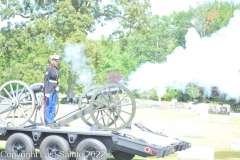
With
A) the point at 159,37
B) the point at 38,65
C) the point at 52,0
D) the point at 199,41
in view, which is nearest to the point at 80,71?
the point at 38,65

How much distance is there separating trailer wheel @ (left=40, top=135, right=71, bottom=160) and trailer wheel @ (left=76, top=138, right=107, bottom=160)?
26 centimetres

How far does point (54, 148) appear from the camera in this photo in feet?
34.7

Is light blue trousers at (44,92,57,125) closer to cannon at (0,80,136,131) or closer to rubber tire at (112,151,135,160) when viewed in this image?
cannon at (0,80,136,131)

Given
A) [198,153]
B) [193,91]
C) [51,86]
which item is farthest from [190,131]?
[193,91]

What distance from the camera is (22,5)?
4341 centimetres

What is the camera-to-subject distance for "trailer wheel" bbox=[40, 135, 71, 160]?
1040 centimetres

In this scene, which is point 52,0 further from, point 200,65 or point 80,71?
point 200,65

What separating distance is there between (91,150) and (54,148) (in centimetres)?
80

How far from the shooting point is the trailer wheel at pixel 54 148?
10398 millimetres

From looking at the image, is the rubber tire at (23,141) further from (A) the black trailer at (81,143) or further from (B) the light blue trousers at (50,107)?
(B) the light blue trousers at (50,107)

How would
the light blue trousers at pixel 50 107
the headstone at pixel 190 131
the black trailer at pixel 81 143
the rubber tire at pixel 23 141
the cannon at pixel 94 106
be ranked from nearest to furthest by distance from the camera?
1. the black trailer at pixel 81 143
2. the rubber tire at pixel 23 141
3. the cannon at pixel 94 106
4. the light blue trousers at pixel 50 107
5. the headstone at pixel 190 131

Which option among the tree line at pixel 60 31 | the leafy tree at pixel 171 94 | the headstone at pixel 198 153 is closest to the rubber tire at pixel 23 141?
the headstone at pixel 198 153

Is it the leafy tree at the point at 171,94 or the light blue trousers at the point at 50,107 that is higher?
the leafy tree at the point at 171,94

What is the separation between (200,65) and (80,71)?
15.2 metres
